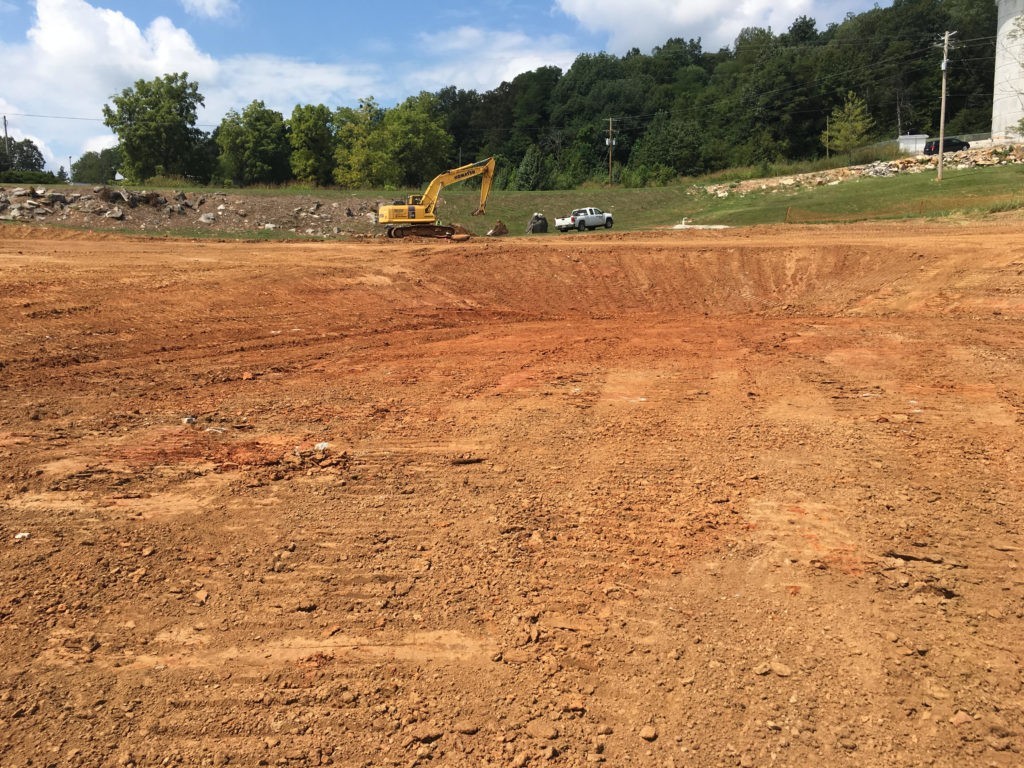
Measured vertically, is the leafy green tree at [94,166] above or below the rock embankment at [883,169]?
above

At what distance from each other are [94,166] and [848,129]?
129881mm

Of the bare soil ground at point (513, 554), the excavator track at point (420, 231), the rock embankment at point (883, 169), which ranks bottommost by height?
the bare soil ground at point (513, 554)

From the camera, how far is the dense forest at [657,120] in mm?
67812

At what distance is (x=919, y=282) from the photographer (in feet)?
52.0

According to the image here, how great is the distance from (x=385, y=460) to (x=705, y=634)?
3.71 m

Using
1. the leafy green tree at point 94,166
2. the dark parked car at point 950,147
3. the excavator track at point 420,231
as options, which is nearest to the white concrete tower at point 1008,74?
the dark parked car at point 950,147

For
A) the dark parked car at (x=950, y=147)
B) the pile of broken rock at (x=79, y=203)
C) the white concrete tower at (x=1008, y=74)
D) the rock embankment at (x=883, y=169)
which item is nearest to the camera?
the pile of broken rock at (x=79, y=203)

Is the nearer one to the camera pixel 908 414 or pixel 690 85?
pixel 908 414

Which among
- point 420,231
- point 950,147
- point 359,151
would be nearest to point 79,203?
point 420,231

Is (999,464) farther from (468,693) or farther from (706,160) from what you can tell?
(706,160)

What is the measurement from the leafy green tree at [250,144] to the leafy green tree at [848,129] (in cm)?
5583

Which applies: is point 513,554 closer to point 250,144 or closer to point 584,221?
point 584,221

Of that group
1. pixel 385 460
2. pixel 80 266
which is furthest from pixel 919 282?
pixel 80 266

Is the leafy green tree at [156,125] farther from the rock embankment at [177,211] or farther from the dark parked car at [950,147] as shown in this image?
the dark parked car at [950,147]
